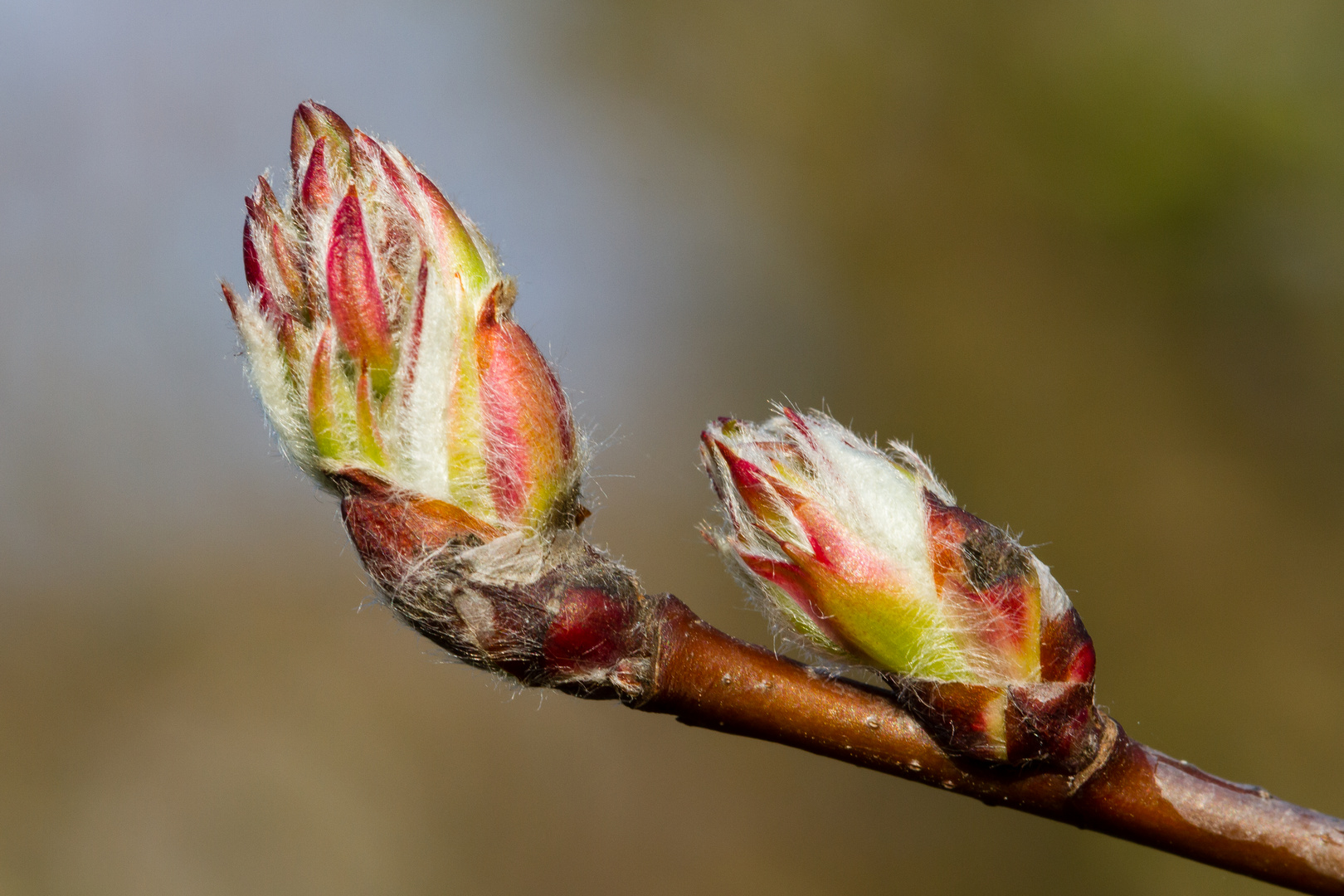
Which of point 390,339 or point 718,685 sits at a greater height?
point 390,339

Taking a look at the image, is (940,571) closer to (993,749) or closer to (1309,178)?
(993,749)

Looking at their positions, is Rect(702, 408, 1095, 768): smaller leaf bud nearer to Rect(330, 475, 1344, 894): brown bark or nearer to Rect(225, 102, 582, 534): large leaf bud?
Rect(330, 475, 1344, 894): brown bark

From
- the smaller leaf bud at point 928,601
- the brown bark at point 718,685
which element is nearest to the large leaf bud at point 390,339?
the brown bark at point 718,685

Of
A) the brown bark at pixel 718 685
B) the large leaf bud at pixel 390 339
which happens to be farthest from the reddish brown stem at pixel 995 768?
the large leaf bud at pixel 390 339

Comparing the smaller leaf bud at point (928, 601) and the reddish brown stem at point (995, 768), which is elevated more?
the smaller leaf bud at point (928, 601)

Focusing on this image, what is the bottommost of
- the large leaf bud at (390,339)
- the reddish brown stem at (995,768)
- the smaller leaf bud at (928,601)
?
the reddish brown stem at (995,768)

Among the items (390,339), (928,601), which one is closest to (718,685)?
(928,601)

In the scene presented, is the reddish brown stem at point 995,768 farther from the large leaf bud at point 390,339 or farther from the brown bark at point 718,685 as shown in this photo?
the large leaf bud at point 390,339

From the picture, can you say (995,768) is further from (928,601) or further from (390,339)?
(390,339)

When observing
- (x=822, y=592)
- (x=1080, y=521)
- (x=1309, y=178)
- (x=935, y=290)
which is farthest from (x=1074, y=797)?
(x=935, y=290)
